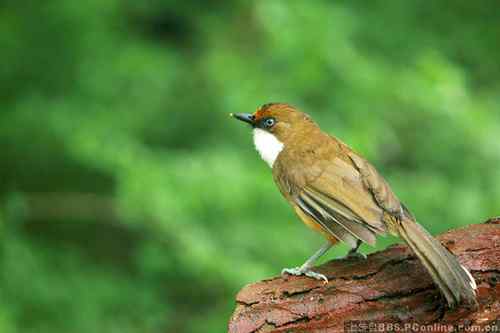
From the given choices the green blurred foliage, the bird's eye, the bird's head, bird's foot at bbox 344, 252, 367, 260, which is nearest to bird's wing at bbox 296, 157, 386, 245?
bird's foot at bbox 344, 252, 367, 260

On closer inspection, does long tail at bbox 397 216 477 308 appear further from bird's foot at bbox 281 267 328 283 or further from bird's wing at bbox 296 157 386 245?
bird's foot at bbox 281 267 328 283

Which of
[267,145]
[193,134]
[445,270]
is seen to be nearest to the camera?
[445,270]

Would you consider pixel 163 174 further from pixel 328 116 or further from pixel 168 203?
pixel 328 116

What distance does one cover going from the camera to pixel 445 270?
12.6ft

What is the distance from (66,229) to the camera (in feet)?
28.9

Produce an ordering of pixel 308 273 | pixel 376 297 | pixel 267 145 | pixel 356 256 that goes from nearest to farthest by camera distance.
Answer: pixel 376 297
pixel 308 273
pixel 356 256
pixel 267 145

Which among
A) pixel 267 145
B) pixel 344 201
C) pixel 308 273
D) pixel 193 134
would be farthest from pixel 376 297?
pixel 193 134

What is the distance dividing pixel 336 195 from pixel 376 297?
800 millimetres

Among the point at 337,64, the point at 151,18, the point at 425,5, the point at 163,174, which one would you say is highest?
the point at 151,18

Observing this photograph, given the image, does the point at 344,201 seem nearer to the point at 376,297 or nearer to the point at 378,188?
the point at 378,188

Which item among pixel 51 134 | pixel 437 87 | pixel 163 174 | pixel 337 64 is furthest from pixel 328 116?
pixel 51 134

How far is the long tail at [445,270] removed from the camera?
379cm

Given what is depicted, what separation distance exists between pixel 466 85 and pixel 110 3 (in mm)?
3614

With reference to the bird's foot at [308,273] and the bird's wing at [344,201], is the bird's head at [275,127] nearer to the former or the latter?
the bird's wing at [344,201]
